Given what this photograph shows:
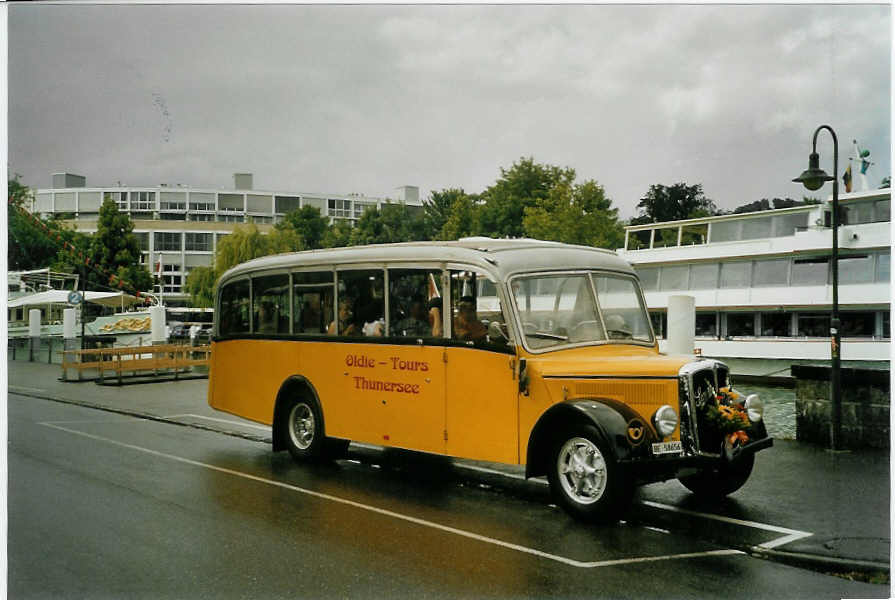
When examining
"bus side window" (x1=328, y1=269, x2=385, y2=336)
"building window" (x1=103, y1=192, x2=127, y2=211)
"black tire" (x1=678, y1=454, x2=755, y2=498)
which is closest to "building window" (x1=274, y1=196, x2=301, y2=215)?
"building window" (x1=103, y1=192, x2=127, y2=211)

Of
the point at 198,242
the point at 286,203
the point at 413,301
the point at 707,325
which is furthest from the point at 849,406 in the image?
the point at 707,325

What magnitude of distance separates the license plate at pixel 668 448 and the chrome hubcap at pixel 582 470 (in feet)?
1.51

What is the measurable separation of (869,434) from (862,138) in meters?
3.92

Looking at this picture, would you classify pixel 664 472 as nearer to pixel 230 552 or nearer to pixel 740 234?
pixel 230 552

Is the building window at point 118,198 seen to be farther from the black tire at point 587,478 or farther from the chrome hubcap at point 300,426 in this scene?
the black tire at point 587,478

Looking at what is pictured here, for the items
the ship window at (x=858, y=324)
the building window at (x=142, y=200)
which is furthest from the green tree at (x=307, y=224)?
the ship window at (x=858, y=324)

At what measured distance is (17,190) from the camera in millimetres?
11445

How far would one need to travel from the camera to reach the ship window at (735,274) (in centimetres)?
2464

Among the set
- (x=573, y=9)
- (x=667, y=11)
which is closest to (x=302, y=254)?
(x=573, y=9)

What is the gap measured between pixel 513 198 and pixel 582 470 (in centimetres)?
3426

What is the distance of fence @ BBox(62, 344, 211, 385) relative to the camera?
2344 centimetres

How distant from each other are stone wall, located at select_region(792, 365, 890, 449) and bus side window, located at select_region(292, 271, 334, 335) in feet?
21.9

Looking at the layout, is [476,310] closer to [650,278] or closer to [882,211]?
[882,211]

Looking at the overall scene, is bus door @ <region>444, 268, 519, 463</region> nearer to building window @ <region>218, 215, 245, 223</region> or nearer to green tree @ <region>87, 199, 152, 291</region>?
green tree @ <region>87, 199, 152, 291</region>
